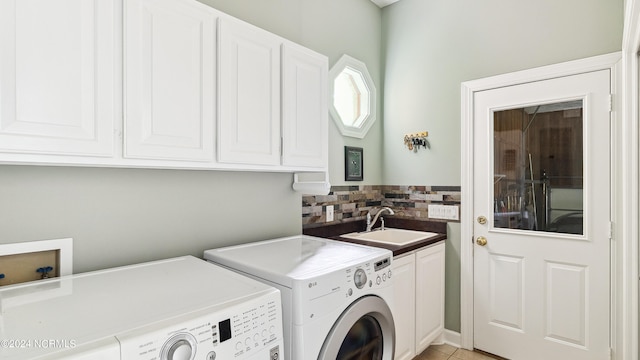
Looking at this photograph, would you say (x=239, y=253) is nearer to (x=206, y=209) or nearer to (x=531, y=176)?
(x=206, y=209)

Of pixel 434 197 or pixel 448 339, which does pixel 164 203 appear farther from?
pixel 448 339

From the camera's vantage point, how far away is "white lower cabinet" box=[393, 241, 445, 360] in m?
2.11

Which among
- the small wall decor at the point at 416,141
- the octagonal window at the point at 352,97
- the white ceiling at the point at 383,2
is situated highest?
the white ceiling at the point at 383,2

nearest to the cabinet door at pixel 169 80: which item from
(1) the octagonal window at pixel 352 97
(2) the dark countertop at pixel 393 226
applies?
(2) the dark countertop at pixel 393 226

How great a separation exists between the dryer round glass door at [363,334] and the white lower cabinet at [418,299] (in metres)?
0.27

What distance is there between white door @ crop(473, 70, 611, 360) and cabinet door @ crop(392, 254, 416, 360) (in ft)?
2.24

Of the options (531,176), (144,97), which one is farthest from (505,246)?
(144,97)

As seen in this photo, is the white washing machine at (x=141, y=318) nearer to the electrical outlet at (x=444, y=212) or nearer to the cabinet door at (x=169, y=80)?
the cabinet door at (x=169, y=80)

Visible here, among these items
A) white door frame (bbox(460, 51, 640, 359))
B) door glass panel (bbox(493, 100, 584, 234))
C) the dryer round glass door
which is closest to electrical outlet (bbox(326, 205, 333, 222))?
the dryer round glass door

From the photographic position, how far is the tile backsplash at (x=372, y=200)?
8.08 ft

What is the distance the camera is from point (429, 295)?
2.45m

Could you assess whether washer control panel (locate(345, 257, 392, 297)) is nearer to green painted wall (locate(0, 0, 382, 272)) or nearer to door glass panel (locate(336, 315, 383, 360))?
door glass panel (locate(336, 315, 383, 360))

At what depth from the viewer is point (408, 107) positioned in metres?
2.96

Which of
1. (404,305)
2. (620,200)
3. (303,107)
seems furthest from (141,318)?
(620,200)
